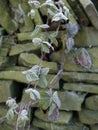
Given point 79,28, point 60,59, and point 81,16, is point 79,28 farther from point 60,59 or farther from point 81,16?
point 60,59

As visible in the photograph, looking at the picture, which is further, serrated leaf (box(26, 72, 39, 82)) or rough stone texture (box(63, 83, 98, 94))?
rough stone texture (box(63, 83, 98, 94))

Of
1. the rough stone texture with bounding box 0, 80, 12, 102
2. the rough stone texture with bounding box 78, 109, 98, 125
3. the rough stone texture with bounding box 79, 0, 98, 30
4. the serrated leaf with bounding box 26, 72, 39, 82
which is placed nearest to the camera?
the serrated leaf with bounding box 26, 72, 39, 82

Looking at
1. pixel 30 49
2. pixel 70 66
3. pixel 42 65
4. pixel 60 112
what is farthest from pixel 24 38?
pixel 60 112

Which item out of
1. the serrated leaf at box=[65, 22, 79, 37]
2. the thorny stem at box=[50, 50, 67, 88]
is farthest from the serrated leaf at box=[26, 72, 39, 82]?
the serrated leaf at box=[65, 22, 79, 37]

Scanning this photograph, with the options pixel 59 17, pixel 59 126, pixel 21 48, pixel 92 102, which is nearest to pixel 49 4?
pixel 59 17

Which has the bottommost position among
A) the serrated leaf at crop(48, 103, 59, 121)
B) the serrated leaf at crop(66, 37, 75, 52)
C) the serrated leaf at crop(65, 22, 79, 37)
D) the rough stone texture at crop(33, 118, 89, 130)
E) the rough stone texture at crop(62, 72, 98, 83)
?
the rough stone texture at crop(33, 118, 89, 130)

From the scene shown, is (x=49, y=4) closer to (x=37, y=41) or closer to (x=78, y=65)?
(x=37, y=41)

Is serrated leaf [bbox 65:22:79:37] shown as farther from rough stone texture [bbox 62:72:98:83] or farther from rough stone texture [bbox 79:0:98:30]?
rough stone texture [bbox 62:72:98:83]

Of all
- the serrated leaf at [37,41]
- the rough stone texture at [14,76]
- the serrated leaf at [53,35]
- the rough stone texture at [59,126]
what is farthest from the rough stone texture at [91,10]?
the rough stone texture at [59,126]
